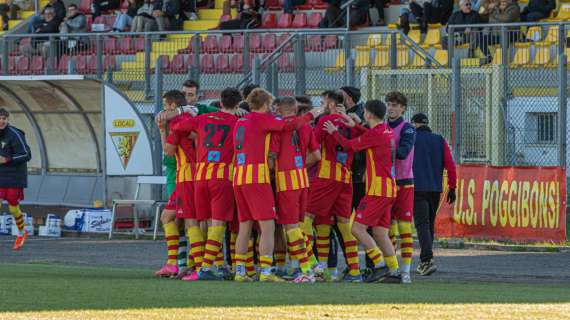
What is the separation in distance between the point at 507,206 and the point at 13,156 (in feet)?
22.5

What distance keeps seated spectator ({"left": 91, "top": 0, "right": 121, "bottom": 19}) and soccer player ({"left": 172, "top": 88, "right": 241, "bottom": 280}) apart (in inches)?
791

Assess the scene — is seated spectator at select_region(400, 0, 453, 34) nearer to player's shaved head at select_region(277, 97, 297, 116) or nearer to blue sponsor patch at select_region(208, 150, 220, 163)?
player's shaved head at select_region(277, 97, 297, 116)

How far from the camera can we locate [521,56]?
2081 centimetres

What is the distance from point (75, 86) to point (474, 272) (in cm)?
892

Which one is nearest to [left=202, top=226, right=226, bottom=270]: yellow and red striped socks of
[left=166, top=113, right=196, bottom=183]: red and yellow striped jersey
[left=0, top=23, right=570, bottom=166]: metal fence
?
[left=166, top=113, right=196, bottom=183]: red and yellow striped jersey

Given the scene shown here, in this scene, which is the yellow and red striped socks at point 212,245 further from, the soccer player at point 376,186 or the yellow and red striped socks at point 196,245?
the soccer player at point 376,186

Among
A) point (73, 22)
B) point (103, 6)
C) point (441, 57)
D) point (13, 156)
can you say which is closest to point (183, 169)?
point (13, 156)

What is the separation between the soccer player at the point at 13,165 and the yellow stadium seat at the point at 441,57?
737 cm

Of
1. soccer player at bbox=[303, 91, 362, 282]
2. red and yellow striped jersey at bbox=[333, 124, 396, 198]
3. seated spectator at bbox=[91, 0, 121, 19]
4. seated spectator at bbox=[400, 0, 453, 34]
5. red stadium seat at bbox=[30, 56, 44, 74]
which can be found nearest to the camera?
red and yellow striped jersey at bbox=[333, 124, 396, 198]

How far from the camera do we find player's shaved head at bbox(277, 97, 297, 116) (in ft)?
41.6

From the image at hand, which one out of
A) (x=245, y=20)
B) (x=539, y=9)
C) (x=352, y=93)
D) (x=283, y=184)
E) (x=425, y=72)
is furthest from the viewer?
(x=245, y=20)

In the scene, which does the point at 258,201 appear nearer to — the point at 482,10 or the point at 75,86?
the point at 75,86

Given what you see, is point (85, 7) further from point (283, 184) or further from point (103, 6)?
point (283, 184)

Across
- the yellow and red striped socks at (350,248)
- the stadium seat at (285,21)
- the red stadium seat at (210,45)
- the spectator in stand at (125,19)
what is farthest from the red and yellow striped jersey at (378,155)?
the spectator in stand at (125,19)
